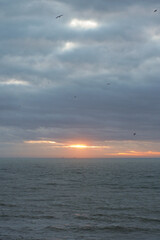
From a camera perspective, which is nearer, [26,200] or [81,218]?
[81,218]

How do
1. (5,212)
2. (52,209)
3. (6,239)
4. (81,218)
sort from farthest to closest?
(52,209) → (5,212) → (81,218) → (6,239)

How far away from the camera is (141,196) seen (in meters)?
54.8

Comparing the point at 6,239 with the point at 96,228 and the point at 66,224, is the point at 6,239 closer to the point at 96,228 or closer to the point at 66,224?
the point at 66,224

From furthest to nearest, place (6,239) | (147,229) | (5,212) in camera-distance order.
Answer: (5,212)
(147,229)
(6,239)

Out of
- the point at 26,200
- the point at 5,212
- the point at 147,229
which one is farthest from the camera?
the point at 26,200

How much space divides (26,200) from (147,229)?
2354 cm

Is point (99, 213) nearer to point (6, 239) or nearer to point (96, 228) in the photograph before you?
point (96, 228)

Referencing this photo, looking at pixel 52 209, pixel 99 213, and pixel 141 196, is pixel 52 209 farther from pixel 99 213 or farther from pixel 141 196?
pixel 141 196

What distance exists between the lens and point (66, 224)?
3381 centimetres

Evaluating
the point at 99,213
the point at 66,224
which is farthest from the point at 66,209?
the point at 66,224

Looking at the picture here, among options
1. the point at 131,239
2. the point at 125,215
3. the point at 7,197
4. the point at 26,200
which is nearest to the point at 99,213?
the point at 125,215

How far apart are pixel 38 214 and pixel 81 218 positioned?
6100 millimetres

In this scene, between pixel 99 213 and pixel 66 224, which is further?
pixel 99 213

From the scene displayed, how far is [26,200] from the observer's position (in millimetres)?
48250
